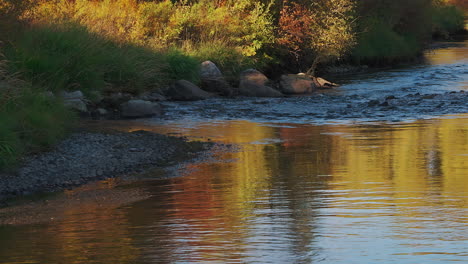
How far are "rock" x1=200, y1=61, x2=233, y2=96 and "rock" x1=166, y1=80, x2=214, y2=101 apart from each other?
128 centimetres

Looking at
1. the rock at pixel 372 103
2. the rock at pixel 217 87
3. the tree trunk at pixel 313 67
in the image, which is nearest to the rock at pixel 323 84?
the tree trunk at pixel 313 67

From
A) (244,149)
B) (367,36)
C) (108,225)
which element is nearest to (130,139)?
(244,149)

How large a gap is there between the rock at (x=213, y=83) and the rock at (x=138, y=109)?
5089 millimetres

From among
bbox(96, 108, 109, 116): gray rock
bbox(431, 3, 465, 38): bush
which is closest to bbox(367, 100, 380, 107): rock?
bbox(96, 108, 109, 116): gray rock

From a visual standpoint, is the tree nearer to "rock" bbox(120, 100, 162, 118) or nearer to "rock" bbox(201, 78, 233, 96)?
"rock" bbox(201, 78, 233, 96)

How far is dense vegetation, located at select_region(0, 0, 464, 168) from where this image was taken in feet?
50.6

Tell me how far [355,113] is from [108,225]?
44.0ft

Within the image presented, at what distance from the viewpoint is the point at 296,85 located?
28172 millimetres

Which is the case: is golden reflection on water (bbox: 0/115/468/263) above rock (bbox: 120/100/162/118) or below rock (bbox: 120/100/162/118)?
below

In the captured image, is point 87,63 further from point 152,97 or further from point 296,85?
point 296,85

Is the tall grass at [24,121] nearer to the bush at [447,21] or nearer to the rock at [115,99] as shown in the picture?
the rock at [115,99]

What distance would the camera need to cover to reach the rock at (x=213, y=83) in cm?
2650

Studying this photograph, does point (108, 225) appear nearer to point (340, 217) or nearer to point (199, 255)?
point (199, 255)

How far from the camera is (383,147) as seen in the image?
51.0 feet
